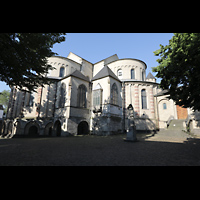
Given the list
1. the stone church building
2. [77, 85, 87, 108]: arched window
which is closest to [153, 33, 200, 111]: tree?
the stone church building

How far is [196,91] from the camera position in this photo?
22.4 ft

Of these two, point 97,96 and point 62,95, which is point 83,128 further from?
point 62,95

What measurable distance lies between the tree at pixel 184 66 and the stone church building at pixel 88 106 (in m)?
11.9

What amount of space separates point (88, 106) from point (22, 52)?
15.2m

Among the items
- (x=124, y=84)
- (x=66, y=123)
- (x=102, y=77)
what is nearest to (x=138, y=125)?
(x=124, y=84)

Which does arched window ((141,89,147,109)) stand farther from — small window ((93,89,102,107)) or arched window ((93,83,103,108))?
small window ((93,89,102,107))

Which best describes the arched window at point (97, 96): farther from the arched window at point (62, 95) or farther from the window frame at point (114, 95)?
the arched window at point (62, 95)

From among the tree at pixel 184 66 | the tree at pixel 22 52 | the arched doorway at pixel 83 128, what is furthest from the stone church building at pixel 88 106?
the tree at pixel 184 66

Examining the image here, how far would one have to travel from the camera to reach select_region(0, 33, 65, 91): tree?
23.0 feet

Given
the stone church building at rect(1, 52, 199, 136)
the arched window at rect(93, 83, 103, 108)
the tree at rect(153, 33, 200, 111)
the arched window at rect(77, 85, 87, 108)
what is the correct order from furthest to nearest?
the arched window at rect(77, 85, 87, 108) < the arched window at rect(93, 83, 103, 108) < the stone church building at rect(1, 52, 199, 136) < the tree at rect(153, 33, 200, 111)

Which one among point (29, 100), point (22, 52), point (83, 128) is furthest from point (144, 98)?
point (29, 100)

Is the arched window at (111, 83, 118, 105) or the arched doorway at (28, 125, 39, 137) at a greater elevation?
the arched window at (111, 83, 118, 105)

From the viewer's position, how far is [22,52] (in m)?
7.82
